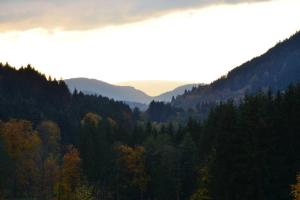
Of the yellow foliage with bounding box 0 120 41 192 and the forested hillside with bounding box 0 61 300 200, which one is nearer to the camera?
the forested hillside with bounding box 0 61 300 200

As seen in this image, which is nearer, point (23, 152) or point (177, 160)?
point (177, 160)

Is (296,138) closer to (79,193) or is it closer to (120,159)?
(79,193)

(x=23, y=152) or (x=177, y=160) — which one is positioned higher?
(x=23, y=152)

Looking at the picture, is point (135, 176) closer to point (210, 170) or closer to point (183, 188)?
point (183, 188)

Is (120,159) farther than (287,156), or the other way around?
(120,159)

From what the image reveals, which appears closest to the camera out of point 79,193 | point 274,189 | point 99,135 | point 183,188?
point 274,189

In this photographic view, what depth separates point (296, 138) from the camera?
244 ft

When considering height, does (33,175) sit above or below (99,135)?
below

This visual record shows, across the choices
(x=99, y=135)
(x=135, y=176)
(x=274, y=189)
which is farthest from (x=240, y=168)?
(x=99, y=135)

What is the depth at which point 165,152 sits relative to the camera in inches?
4427

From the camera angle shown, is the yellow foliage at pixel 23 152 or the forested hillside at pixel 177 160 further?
the yellow foliage at pixel 23 152

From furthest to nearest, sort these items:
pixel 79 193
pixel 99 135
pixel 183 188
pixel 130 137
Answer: pixel 130 137 → pixel 99 135 → pixel 183 188 → pixel 79 193

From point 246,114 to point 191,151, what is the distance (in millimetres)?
34008

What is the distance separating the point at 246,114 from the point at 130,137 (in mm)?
60263
